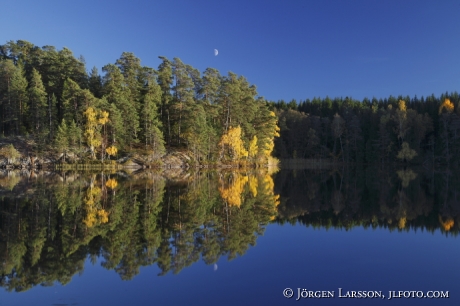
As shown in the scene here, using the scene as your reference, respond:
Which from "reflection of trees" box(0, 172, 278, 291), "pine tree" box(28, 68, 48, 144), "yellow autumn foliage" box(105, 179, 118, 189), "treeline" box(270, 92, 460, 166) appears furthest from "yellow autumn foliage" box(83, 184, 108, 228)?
"treeline" box(270, 92, 460, 166)

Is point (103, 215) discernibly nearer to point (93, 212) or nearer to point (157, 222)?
point (93, 212)

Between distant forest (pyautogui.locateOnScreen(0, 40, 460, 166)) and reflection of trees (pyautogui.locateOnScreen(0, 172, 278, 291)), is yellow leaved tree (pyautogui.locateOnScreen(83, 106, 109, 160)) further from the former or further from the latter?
reflection of trees (pyautogui.locateOnScreen(0, 172, 278, 291))

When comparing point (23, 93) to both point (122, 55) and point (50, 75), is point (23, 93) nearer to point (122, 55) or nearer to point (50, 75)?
point (50, 75)

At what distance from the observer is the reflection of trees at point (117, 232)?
9.05 meters

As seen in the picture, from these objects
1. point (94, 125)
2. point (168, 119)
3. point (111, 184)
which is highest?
point (168, 119)

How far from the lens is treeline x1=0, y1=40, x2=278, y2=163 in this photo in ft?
183

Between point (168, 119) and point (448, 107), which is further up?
point (448, 107)

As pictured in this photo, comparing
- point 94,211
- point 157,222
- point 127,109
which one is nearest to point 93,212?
point 94,211

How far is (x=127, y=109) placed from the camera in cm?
5875

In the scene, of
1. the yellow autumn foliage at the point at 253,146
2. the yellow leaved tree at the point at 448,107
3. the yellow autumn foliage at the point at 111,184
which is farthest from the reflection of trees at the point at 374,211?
the yellow leaved tree at the point at 448,107

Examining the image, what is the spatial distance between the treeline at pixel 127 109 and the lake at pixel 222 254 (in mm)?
39522

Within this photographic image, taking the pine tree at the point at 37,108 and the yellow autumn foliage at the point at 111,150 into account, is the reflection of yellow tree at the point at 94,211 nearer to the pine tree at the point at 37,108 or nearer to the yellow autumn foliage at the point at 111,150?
the yellow autumn foliage at the point at 111,150

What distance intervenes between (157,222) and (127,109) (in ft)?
157

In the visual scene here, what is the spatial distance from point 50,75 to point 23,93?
25.3 feet
